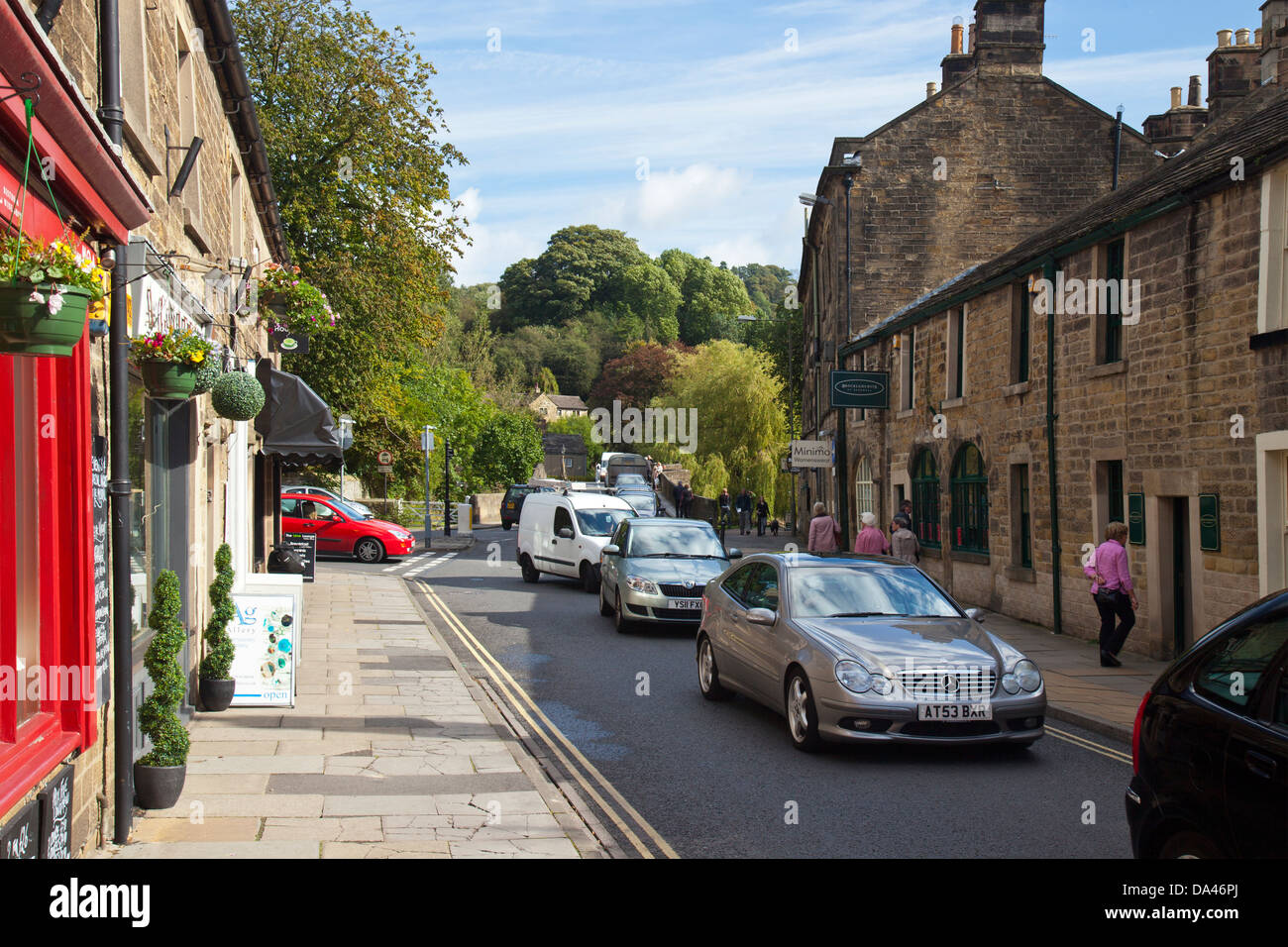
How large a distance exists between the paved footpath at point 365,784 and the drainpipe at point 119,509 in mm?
335

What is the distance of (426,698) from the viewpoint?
432 inches

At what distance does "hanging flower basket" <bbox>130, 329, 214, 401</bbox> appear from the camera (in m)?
7.22

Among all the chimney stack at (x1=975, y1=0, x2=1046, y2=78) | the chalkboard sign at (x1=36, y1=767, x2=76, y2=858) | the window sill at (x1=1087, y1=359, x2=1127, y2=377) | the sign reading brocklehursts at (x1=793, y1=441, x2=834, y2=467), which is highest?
the chimney stack at (x1=975, y1=0, x2=1046, y2=78)

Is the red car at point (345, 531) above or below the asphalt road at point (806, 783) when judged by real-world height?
above

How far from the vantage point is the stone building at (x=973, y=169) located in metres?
28.9

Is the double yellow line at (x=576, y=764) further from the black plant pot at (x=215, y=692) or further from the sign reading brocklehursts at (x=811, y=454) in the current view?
the sign reading brocklehursts at (x=811, y=454)

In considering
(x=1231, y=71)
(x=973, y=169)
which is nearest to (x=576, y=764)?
(x=1231, y=71)

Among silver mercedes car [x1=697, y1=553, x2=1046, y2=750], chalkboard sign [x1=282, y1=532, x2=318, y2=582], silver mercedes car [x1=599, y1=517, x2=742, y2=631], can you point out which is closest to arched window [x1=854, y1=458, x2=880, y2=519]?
silver mercedes car [x1=599, y1=517, x2=742, y2=631]

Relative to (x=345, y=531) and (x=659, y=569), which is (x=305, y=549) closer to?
(x=659, y=569)

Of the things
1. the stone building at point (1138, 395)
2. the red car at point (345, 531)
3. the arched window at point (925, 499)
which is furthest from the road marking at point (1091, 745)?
the red car at point (345, 531)

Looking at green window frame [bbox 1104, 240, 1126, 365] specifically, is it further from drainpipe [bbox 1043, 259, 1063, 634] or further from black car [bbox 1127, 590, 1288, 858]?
black car [bbox 1127, 590, 1288, 858]

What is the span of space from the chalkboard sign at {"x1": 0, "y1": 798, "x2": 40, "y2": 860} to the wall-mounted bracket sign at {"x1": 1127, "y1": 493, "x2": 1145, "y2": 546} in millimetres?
12473

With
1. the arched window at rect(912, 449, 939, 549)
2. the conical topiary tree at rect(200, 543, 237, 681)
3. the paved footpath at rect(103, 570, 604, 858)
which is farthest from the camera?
the arched window at rect(912, 449, 939, 549)

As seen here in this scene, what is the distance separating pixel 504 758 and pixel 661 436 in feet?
181
